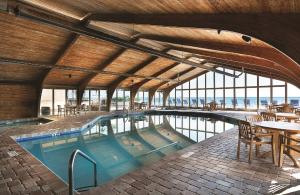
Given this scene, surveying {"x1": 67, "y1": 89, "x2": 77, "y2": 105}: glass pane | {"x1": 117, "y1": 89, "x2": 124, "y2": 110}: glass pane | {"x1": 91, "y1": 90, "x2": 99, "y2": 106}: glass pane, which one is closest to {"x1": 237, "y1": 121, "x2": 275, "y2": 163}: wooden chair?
{"x1": 67, "y1": 89, "x2": 77, "y2": 105}: glass pane

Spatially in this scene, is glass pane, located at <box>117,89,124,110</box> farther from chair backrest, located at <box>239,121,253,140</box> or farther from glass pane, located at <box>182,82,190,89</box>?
chair backrest, located at <box>239,121,253,140</box>

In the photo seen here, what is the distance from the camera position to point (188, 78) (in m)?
19.9

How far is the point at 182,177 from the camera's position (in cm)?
352

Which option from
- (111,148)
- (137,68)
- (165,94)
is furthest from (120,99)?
(111,148)

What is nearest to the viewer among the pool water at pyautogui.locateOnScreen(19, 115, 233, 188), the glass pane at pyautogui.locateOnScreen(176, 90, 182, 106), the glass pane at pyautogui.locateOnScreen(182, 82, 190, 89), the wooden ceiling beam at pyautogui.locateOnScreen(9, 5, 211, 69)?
the wooden ceiling beam at pyautogui.locateOnScreen(9, 5, 211, 69)

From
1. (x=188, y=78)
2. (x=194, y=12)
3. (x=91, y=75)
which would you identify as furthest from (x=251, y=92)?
(x=194, y=12)

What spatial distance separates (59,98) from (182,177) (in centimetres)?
1359

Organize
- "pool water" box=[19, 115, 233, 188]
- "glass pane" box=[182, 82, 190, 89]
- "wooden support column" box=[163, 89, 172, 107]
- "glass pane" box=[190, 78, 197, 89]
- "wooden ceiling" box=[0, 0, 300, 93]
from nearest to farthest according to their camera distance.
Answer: "wooden ceiling" box=[0, 0, 300, 93]
"pool water" box=[19, 115, 233, 188]
"glass pane" box=[190, 78, 197, 89]
"glass pane" box=[182, 82, 190, 89]
"wooden support column" box=[163, 89, 172, 107]

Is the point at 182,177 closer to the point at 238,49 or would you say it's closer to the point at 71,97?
the point at 238,49

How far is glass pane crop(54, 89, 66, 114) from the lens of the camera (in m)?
14.6

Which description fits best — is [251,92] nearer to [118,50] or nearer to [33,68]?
[118,50]

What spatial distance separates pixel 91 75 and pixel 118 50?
3.78m

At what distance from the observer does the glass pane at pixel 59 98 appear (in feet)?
47.9

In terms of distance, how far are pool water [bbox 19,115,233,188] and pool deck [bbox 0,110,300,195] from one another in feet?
4.08
